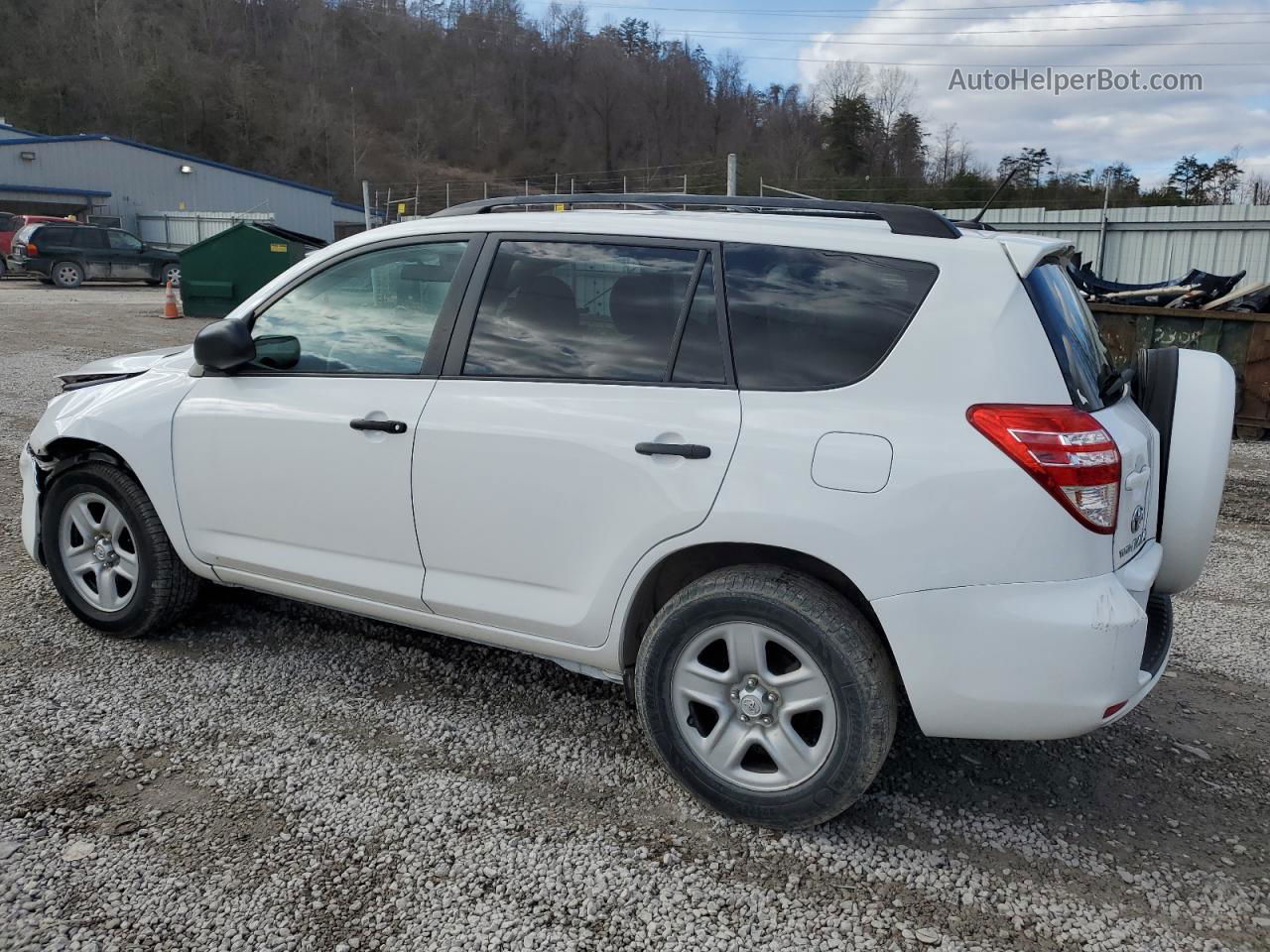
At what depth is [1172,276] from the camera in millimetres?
17422

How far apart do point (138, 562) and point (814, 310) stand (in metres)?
2.91

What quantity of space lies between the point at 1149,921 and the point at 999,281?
1723mm

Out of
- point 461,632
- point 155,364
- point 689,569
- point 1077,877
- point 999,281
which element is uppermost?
point 999,281

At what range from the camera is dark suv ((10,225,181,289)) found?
25.1 metres

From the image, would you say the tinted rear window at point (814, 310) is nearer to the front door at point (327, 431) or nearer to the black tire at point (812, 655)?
the black tire at point (812, 655)

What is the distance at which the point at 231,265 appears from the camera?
60.8 feet

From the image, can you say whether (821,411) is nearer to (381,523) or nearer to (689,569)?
(689,569)

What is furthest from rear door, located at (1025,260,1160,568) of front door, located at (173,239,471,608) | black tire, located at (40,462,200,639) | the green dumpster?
the green dumpster

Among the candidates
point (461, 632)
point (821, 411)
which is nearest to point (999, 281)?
point (821, 411)

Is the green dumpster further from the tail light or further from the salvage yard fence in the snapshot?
the tail light

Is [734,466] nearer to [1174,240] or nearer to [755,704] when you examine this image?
[755,704]

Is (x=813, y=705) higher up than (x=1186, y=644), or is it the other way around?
(x=813, y=705)

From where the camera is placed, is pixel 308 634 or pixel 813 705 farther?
pixel 308 634

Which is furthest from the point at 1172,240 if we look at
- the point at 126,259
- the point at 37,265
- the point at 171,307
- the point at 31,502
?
the point at 37,265
